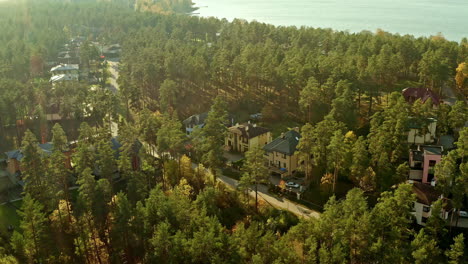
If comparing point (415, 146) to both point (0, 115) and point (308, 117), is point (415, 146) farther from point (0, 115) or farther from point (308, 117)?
point (0, 115)

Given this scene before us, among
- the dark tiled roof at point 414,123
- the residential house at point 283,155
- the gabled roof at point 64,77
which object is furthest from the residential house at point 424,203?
the gabled roof at point 64,77

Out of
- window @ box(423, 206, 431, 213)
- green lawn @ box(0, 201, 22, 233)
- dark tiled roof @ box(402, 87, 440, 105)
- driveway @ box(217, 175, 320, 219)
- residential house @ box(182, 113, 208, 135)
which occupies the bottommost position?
green lawn @ box(0, 201, 22, 233)

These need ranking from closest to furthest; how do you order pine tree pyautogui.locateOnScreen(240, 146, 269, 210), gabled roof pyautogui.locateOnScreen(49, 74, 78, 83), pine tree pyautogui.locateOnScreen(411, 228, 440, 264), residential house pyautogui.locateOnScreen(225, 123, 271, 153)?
pine tree pyautogui.locateOnScreen(411, 228, 440, 264) → pine tree pyautogui.locateOnScreen(240, 146, 269, 210) → residential house pyautogui.locateOnScreen(225, 123, 271, 153) → gabled roof pyautogui.locateOnScreen(49, 74, 78, 83)

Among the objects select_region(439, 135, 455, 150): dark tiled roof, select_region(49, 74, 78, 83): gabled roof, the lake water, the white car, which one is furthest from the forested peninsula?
the lake water

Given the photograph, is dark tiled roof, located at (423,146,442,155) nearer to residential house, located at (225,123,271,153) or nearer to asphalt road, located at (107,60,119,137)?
residential house, located at (225,123,271,153)

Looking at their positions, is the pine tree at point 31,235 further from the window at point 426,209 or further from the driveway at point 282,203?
the window at point 426,209

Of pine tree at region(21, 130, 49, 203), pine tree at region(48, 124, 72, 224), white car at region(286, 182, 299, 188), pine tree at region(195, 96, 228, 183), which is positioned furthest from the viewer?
white car at region(286, 182, 299, 188)

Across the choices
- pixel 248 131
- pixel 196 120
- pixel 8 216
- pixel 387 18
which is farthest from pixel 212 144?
pixel 387 18
